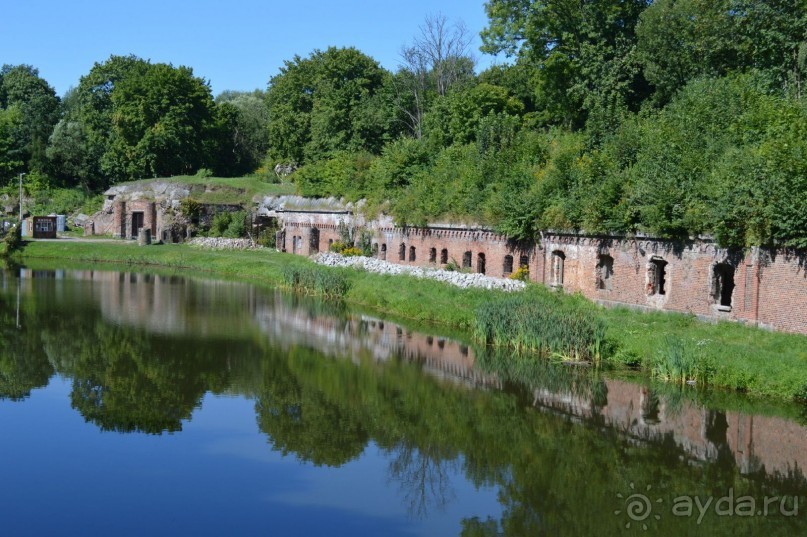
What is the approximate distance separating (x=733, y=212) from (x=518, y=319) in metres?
6.40

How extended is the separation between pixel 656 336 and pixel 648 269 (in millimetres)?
5218

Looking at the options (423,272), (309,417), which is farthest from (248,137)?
(309,417)

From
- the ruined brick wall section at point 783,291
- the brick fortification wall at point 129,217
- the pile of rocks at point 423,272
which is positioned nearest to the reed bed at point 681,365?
the ruined brick wall section at point 783,291

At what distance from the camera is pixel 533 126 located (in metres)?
48.6

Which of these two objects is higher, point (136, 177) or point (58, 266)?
point (136, 177)

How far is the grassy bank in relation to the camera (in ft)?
60.6

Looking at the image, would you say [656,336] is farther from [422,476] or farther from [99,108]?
[99,108]

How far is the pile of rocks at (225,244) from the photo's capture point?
53.3 meters

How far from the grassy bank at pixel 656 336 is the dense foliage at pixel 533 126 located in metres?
2.74

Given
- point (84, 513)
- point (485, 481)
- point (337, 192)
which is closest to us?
point (84, 513)

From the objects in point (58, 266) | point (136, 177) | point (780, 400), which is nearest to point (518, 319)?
point (780, 400)

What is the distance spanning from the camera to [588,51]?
41.2 meters

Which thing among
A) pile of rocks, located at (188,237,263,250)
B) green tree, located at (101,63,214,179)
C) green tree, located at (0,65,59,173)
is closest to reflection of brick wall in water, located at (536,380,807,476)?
pile of rocks, located at (188,237,263,250)

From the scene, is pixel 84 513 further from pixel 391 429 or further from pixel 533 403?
pixel 533 403
